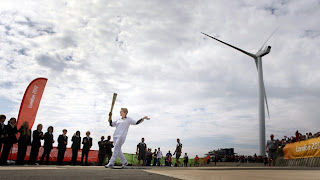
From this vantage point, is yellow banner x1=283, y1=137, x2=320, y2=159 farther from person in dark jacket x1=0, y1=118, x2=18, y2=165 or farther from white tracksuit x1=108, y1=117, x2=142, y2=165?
person in dark jacket x1=0, y1=118, x2=18, y2=165

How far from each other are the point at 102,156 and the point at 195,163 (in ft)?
57.1

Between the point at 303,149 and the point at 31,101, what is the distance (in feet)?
50.6

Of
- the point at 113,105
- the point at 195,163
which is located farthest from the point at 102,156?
the point at 195,163

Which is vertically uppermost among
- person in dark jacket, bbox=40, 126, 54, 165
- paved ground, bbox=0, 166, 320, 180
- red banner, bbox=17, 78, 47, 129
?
red banner, bbox=17, 78, 47, 129

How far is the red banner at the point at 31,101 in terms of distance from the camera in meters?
15.5

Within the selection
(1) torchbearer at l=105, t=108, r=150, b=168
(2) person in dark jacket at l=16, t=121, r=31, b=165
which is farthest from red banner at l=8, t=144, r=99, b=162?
(1) torchbearer at l=105, t=108, r=150, b=168

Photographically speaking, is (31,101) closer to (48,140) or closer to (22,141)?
(48,140)

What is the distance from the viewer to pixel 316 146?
50.3ft

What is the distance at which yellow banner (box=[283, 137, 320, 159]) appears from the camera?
1538 cm

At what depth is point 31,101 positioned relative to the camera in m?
16.1

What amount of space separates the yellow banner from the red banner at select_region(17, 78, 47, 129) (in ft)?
49.2

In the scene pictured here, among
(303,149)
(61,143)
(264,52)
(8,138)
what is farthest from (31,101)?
(264,52)

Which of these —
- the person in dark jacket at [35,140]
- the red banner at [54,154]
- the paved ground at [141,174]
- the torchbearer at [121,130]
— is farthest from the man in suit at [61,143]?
the paved ground at [141,174]

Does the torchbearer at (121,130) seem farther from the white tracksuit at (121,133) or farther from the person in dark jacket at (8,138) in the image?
the person in dark jacket at (8,138)
